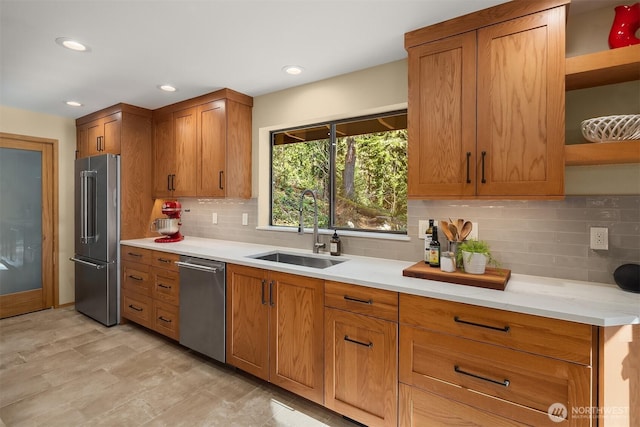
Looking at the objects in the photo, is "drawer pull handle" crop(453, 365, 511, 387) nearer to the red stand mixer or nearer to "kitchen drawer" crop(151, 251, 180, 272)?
"kitchen drawer" crop(151, 251, 180, 272)

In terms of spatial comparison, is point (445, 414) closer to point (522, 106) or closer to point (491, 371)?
point (491, 371)

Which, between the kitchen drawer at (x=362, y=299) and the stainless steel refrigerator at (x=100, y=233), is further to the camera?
the stainless steel refrigerator at (x=100, y=233)

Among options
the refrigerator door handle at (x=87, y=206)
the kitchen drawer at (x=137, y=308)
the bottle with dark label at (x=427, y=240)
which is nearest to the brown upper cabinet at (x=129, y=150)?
the refrigerator door handle at (x=87, y=206)

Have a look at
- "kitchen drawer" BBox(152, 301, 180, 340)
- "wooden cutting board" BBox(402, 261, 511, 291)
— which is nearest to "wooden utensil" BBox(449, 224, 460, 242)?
"wooden cutting board" BBox(402, 261, 511, 291)

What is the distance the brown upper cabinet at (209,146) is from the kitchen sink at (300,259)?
76cm

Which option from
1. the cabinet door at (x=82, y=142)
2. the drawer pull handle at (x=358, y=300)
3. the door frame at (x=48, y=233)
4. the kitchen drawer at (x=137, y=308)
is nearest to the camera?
the drawer pull handle at (x=358, y=300)

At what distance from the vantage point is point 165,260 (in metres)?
Answer: 2.96

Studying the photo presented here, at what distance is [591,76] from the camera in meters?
1.59

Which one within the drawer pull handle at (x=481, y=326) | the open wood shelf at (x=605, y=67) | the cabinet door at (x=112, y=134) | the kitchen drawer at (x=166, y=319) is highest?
the cabinet door at (x=112, y=134)

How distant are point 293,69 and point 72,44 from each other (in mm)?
1541

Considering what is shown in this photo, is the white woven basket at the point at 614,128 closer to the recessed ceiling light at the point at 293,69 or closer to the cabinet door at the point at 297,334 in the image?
the cabinet door at the point at 297,334

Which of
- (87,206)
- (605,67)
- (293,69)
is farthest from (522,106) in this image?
(87,206)

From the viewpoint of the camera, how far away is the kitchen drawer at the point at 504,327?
127cm

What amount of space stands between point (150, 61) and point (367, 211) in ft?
6.97
